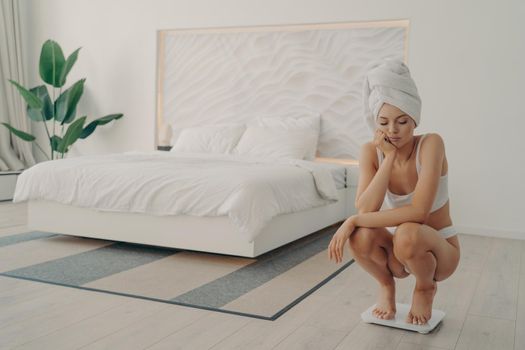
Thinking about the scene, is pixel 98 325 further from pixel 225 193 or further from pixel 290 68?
pixel 290 68

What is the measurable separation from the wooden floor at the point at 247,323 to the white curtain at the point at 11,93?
3.71 metres

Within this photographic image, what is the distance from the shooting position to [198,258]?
3.56 m

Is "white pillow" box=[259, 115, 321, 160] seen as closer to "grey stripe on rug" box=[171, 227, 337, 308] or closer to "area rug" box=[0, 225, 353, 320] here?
"grey stripe on rug" box=[171, 227, 337, 308]

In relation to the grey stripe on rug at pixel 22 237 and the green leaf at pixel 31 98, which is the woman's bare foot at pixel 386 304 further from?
the green leaf at pixel 31 98

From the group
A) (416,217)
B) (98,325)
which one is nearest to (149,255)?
Answer: (98,325)

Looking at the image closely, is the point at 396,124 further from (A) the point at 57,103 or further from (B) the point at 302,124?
(A) the point at 57,103

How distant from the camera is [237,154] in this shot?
5133 millimetres

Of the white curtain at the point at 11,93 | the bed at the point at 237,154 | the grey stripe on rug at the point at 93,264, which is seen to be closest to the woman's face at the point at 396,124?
the bed at the point at 237,154

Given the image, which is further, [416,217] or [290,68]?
[290,68]

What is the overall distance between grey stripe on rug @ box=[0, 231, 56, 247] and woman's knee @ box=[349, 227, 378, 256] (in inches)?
98.1

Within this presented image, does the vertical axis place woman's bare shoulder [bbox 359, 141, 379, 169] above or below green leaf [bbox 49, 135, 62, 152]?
above

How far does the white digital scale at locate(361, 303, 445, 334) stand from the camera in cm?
230

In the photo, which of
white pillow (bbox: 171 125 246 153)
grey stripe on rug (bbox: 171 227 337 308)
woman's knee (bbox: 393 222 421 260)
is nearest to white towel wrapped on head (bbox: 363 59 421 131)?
woman's knee (bbox: 393 222 421 260)

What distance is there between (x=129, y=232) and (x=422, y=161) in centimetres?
209
